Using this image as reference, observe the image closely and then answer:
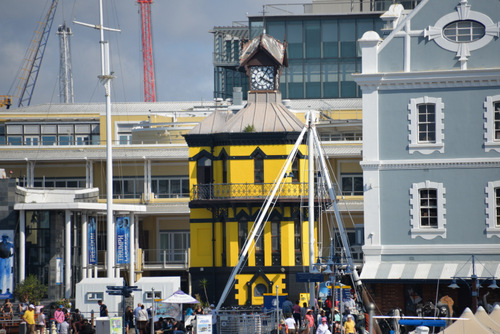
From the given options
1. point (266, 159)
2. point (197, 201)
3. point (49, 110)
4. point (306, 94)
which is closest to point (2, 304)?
point (197, 201)

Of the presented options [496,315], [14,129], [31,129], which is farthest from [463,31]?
[14,129]

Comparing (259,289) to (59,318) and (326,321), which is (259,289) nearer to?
(59,318)

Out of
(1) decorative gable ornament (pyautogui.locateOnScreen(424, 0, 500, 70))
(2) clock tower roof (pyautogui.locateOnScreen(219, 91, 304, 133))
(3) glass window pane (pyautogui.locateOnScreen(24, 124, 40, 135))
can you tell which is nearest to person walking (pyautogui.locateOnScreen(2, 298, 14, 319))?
(2) clock tower roof (pyautogui.locateOnScreen(219, 91, 304, 133))

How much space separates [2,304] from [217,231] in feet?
37.0

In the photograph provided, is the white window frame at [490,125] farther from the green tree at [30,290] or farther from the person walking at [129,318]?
the green tree at [30,290]

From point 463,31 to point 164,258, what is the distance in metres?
32.3

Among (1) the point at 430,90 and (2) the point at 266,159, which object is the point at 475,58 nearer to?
(1) the point at 430,90

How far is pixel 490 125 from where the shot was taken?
149 feet

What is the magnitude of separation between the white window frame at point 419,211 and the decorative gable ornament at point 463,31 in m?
4.78

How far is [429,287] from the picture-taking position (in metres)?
44.8

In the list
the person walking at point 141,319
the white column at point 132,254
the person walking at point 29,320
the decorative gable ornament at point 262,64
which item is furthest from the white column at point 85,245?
the person walking at point 29,320

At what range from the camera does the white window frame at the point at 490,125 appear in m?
45.3

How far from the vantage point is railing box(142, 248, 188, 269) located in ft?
242

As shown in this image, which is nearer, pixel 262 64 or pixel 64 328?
pixel 64 328
